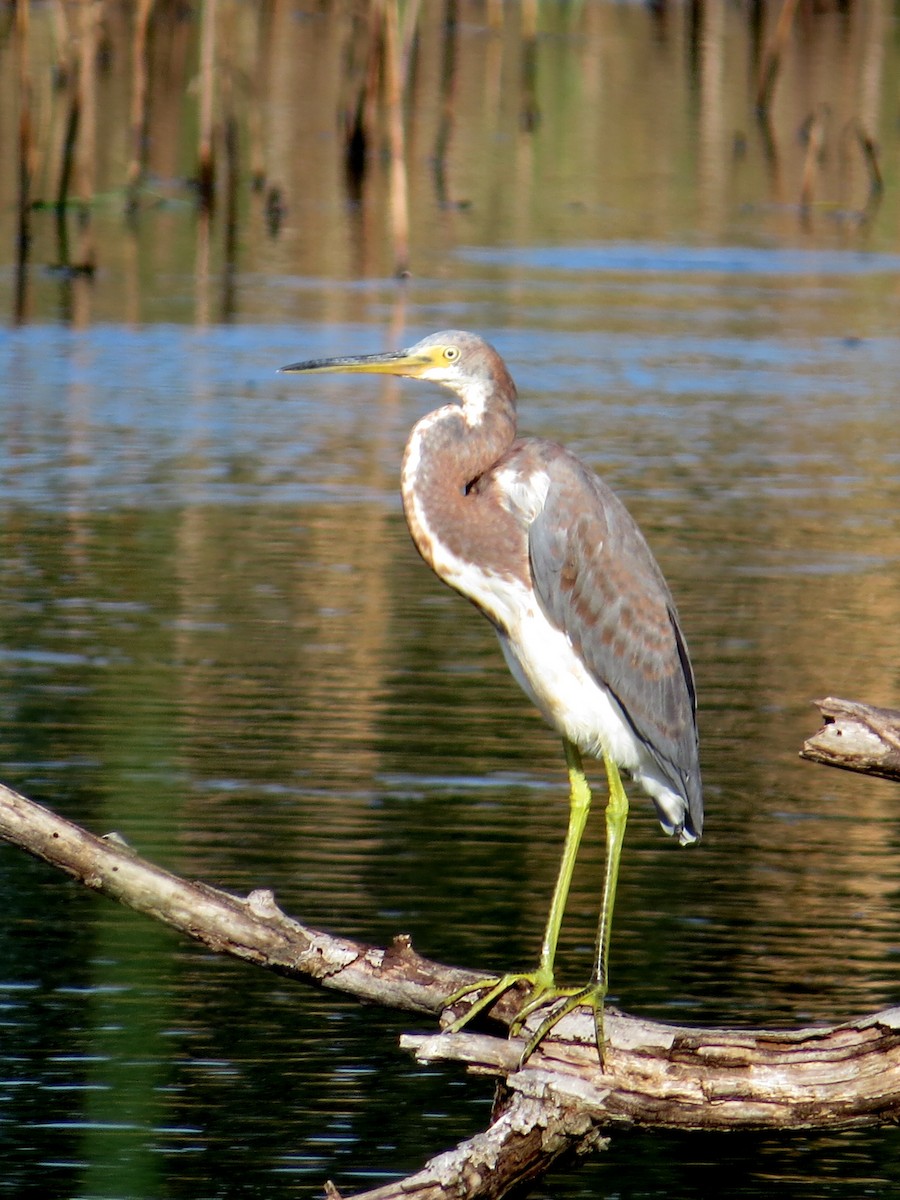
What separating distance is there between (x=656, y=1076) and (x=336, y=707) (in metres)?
3.99

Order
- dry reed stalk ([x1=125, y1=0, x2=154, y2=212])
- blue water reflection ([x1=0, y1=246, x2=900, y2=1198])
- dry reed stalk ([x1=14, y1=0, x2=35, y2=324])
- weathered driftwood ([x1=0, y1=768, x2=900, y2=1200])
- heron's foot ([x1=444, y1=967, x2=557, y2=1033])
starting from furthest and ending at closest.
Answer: dry reed stalk ([x1=125, y1=0, x2=154, y2=212]), dry reed stalk ([x1=14, y1=0, x2=35, y2=324]), blue water reflection ([x1=0, y1=246, x2=900, y2=1198]), heron's foot ([x1=444, y1=967, x2=557, y2=1033]), weathered driftwood ([x1=0, y1=768, x2=900, y2=1200])

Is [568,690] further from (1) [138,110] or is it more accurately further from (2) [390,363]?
(1) [138,110]

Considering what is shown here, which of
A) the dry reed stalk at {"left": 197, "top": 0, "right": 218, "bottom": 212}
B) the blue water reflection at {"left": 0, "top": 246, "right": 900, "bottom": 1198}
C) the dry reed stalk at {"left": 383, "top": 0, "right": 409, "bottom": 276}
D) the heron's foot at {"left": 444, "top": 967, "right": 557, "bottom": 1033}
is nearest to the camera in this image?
the heron's foot at {"left": 444, "top": 967, "right": 557, "bottom": 1033}

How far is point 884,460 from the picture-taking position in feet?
42.6

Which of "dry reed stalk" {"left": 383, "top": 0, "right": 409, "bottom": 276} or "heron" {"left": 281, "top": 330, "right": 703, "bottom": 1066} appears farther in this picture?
"dry reed stalk" {"left": 383, "top": 0, "right": 409, "bottom": 276}

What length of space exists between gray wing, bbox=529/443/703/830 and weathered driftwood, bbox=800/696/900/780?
→ 100 cm

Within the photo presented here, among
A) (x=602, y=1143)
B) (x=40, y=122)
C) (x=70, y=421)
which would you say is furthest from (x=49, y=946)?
(x=40, y=122)

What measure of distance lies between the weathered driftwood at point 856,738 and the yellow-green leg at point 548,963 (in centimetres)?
78

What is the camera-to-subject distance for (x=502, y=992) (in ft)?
16.2

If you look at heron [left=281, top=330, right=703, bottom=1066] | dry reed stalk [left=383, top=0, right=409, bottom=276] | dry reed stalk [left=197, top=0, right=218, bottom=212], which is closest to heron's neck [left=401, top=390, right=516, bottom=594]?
heron [left=281, top=330, right=703, bottom=1066]

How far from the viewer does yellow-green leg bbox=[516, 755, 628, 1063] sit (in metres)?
4.48

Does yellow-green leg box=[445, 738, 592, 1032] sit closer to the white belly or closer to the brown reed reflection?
the white belly

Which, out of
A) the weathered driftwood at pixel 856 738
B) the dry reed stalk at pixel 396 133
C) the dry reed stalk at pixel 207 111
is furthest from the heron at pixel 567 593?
the dry reed stalk at pixel 207 111

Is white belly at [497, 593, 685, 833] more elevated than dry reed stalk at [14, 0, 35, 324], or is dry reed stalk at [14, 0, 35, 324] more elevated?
dry reed stalk at [14, 0, 35, 324]
